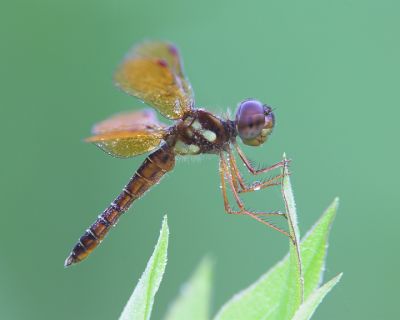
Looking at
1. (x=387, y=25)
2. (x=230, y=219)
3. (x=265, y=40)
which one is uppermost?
(x=387, y=25)

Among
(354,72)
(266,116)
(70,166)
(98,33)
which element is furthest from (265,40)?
(266,116)

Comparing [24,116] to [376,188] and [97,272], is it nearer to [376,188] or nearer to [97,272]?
[97,272]

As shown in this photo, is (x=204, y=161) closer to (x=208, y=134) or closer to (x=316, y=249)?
(x=208, y=134)

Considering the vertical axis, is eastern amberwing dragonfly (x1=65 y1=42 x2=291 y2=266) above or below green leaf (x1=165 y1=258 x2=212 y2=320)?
above

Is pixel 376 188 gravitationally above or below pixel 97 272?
above

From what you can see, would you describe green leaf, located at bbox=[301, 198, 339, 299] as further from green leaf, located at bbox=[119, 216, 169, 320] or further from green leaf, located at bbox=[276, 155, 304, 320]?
green leaf, located at bbox=[119, 216, 169, 320]

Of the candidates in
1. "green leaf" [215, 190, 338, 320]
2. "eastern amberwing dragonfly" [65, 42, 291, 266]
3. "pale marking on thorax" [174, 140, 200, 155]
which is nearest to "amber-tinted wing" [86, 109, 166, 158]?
"eastern amberwing dragonfly" [65, 42, 291, 266]
